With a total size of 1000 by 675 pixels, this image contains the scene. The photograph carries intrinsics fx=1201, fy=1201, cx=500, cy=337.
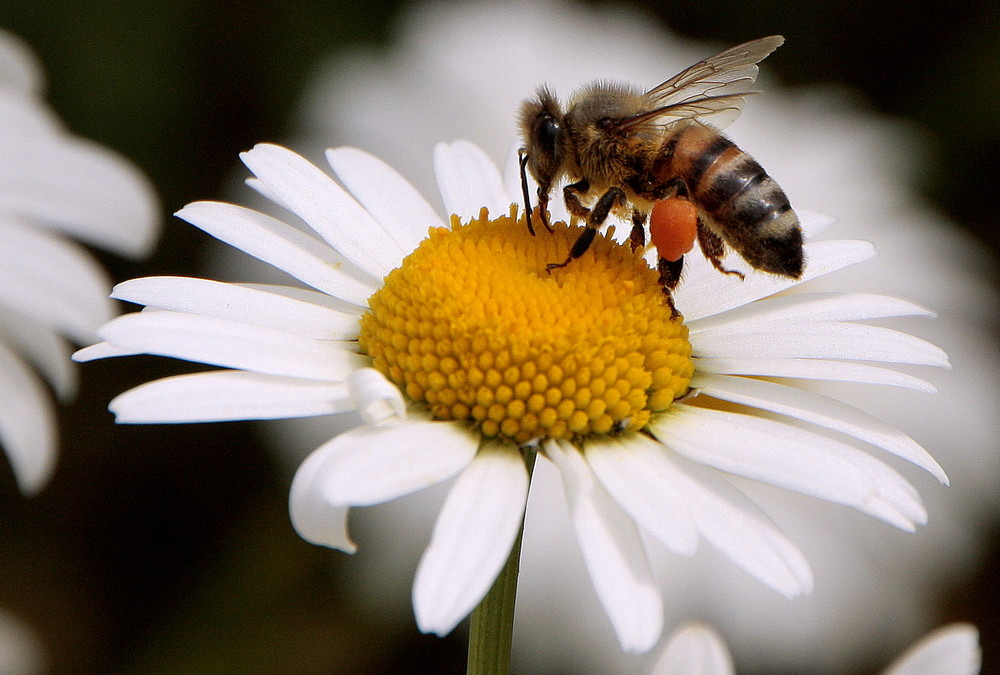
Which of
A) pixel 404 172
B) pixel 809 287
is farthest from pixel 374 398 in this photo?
pixel 404 172

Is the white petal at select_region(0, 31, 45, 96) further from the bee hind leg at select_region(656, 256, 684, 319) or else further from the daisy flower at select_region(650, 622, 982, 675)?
the daisy flower at select_region(650, 622, 982, 675)

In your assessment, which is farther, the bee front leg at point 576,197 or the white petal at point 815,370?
the bee front leg at point 576,197

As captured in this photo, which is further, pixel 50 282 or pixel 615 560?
pixel 50 282

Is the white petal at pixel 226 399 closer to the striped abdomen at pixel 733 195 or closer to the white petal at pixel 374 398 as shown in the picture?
Answer: the white petal at pixel 374 398

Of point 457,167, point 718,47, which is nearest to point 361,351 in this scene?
point 457,167

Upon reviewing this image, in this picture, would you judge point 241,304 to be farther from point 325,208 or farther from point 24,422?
point 24,422

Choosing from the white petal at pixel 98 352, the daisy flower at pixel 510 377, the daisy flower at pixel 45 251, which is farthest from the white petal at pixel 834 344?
the daisy flower at pixel 45 251

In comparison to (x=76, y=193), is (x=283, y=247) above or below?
below
